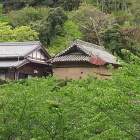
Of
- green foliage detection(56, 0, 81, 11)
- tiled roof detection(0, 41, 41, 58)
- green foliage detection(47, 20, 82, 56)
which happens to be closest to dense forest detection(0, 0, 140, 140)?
tiled roof detection(0, 41, 41, 58)

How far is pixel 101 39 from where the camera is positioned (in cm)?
3978

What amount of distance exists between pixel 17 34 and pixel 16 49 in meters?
8.33

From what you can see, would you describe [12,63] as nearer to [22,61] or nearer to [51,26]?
[22,61]

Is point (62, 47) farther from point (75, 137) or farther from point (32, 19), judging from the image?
point (75, 137)

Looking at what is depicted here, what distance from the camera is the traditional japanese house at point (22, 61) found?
26422mm

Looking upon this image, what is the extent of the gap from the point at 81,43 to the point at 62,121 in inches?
726

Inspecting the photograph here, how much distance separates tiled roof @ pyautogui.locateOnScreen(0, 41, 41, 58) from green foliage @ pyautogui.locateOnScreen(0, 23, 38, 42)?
5.67 metres

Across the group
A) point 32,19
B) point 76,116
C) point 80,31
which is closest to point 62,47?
point 80,31

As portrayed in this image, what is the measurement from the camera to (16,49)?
28875 millimetres

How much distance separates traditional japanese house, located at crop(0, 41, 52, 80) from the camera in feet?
86.7

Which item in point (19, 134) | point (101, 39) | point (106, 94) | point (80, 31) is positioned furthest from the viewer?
point (80, 31)

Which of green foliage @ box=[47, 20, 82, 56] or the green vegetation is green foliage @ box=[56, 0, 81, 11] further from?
the green vegetation

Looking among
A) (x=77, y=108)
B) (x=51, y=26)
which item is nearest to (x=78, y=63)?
(x=77, y=108)

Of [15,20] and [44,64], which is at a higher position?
[15,20]
